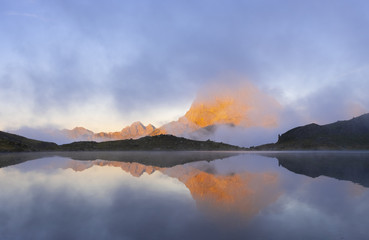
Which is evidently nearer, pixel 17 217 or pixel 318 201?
pixel 17 217

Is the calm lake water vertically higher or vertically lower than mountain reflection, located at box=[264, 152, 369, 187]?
lower

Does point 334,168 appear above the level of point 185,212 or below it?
above

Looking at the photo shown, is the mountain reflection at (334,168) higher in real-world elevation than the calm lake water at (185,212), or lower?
higher

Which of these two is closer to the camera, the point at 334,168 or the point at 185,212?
the point at 185,212

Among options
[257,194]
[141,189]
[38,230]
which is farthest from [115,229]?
[257,194]

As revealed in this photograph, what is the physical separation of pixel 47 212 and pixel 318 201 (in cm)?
1919

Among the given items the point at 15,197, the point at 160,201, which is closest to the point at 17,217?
Answer: the point at 15,197

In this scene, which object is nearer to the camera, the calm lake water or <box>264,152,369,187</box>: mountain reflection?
→ the calm lake water

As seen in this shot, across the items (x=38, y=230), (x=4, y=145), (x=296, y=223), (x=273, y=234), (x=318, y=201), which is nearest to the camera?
(x=273, y=234)

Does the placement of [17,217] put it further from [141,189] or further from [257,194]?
[257,194]

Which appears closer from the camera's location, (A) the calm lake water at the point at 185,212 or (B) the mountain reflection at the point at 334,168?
(A) the calm lake water at the point at 185,212

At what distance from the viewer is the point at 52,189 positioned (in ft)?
76.6

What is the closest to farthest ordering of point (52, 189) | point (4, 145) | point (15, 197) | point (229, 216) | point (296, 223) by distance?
point (296, 223) < point (229, 216) < point (15, 197) < point (52, 189) < point (4, 145)

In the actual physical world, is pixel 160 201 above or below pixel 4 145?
below
